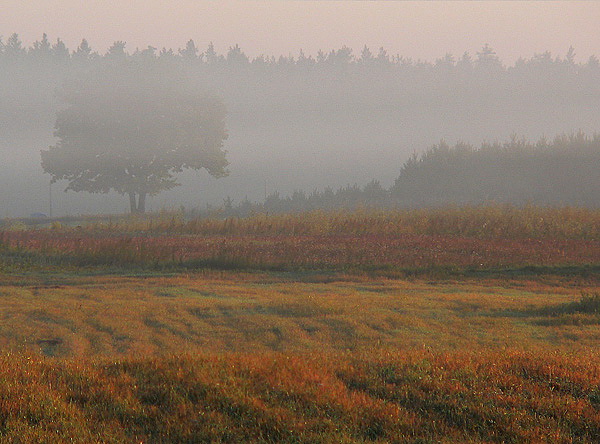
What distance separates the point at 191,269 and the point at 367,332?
32.8 ft

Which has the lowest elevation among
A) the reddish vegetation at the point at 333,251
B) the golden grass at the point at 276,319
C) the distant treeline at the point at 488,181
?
the golden grass at the point at 276,319

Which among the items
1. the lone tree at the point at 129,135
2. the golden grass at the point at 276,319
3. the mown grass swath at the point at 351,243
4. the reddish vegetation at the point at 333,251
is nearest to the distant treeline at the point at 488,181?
the lone tree at the point at 129,135

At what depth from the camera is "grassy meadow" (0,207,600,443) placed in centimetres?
657

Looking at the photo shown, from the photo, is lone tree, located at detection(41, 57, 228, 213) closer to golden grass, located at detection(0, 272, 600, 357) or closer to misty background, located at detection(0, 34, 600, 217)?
misty background, located at detection(0, 34, 600, 217)

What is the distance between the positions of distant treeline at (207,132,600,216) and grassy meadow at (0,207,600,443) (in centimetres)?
2137

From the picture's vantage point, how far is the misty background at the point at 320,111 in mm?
87625

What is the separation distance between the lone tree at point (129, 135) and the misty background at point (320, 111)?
69.2 feet

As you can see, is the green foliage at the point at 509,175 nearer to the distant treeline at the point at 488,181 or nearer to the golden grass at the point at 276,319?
the distant treeline at the point at 488,181

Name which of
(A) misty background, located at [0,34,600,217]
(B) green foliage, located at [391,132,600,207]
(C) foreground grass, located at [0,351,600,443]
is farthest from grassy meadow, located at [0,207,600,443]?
(A) misty background, located at [0,34,600,217]

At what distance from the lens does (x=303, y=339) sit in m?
11.4

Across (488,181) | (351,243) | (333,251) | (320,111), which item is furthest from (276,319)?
(320,111)

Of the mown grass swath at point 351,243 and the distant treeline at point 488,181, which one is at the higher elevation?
the distant treeline at point 488,181

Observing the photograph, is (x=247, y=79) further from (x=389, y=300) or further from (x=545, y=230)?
(x=389, y=300)

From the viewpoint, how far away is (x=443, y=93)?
10850cm
